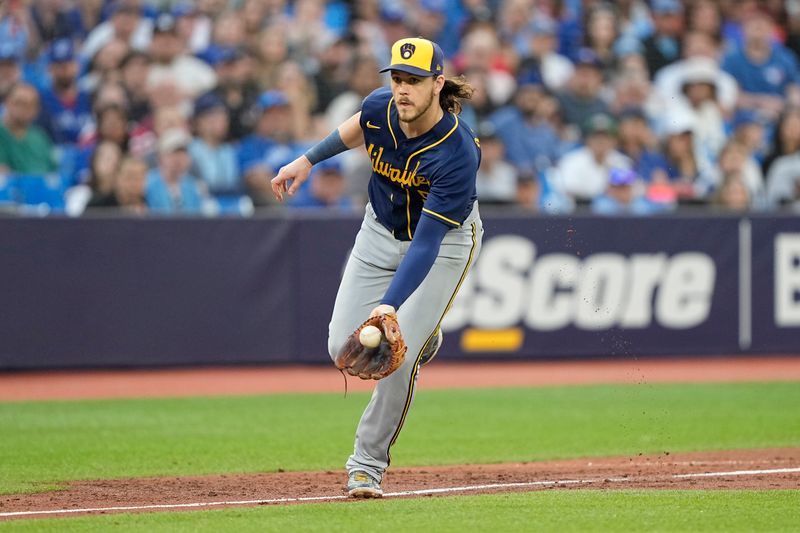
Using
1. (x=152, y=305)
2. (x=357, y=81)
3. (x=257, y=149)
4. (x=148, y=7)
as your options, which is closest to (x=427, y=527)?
(x=152, y=305)

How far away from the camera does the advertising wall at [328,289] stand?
12031 mm

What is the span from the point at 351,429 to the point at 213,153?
4.89 meters

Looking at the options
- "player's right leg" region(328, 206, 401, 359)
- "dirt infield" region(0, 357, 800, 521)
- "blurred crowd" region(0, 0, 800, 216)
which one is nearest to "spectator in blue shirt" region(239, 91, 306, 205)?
"blurred crowd" region(0, 0, 800, 216)

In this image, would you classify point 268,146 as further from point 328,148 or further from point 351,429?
point 328,148

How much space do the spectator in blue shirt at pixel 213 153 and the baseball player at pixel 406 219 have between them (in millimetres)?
6930

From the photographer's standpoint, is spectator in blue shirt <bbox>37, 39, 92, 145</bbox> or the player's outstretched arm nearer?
the player's outstretched arm

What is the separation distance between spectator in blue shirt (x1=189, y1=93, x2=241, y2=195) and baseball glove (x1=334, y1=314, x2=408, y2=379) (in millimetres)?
7681

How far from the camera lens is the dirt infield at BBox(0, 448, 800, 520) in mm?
6254

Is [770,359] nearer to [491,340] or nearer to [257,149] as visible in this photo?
[491,340]

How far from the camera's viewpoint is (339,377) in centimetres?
1243

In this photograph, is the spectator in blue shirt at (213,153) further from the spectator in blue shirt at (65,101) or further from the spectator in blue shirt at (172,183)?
the spectator in blue shirt at (65,101)

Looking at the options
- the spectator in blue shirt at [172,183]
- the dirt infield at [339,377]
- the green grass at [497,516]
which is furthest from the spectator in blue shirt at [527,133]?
the green grass at [497,516]

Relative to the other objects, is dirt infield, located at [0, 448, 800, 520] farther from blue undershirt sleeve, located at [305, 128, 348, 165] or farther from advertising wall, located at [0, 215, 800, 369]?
advertising wall, located at [0, 215, 800, 369]

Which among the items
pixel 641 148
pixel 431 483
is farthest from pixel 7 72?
pixel 431 483
